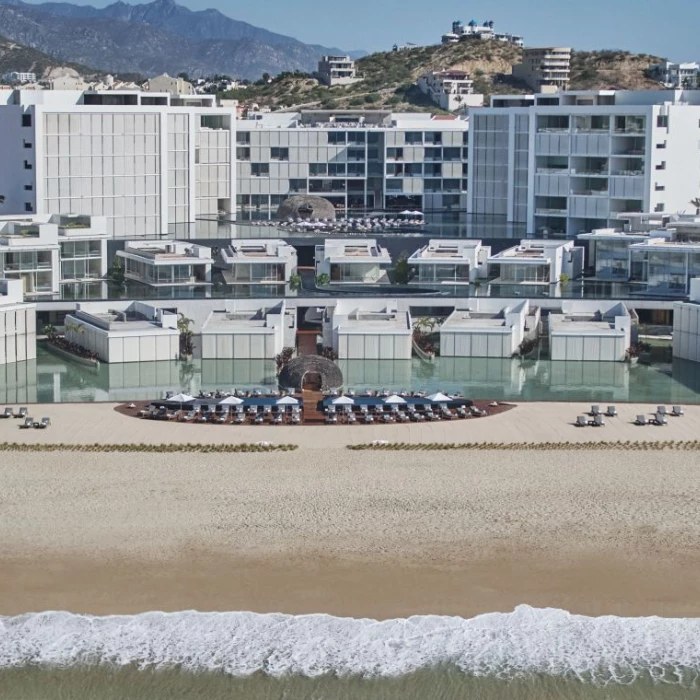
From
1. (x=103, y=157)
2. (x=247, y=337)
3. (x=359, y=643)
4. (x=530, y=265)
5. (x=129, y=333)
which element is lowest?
(x=359, y=643)

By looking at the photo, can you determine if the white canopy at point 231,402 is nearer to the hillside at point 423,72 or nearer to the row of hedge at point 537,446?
the row of hedge at point 537,446

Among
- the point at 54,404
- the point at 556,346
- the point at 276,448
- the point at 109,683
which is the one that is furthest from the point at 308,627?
the point at 556,346

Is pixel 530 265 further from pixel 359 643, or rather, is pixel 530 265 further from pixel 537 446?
pixel 359 643

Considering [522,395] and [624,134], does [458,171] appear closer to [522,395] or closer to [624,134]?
[624,134]

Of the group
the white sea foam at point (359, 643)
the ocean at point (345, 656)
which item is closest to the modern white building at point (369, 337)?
the ocean at point (345, 656)

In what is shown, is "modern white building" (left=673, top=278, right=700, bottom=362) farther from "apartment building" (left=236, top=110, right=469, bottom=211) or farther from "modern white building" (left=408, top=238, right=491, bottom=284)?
"apartment building" (left=236, top=110, right=469, bottom=211)

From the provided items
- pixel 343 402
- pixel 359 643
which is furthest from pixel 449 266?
pixel 359 643

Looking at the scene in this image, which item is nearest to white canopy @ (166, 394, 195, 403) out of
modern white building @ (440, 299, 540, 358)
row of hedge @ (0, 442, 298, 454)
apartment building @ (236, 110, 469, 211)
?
row of hedge @ (0, 442, 298, 454)
